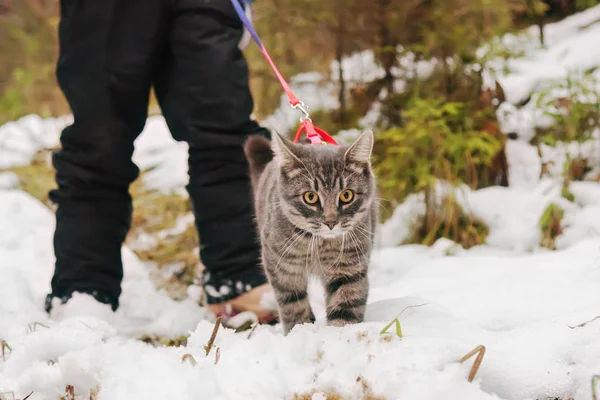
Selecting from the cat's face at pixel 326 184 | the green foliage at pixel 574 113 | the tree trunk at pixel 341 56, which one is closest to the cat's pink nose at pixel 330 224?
the cat's face at pixel 326 184

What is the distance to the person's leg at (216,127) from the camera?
2199mm

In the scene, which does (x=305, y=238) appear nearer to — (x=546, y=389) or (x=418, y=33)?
(x=546, y=389)

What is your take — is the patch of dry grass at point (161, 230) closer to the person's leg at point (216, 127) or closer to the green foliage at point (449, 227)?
the person's leg at point (216, 127)

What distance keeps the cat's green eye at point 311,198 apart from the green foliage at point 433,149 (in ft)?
4.81

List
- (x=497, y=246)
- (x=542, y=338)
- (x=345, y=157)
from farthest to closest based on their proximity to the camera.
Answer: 1. (x=497, y=246)
2. (x=345, y=157)
3. (x=542, y=338)

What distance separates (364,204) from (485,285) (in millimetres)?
750

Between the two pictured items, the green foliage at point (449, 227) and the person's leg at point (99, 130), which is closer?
the person's leg at point (99, 130)

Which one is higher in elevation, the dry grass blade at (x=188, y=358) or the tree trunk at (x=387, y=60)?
the tree trunk at (x=387, y=60)

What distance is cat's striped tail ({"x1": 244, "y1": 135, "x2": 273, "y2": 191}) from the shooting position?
219 centimetres

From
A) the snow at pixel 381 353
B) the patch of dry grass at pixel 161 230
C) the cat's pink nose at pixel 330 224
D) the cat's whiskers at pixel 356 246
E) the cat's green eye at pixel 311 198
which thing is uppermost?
the cat's green eye at pixel 311 198

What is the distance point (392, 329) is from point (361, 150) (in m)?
0.54

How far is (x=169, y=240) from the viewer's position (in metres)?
3.57

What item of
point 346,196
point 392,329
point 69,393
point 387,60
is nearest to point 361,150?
point 346,196

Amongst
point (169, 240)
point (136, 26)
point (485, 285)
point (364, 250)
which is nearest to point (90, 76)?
point (136, 26)
